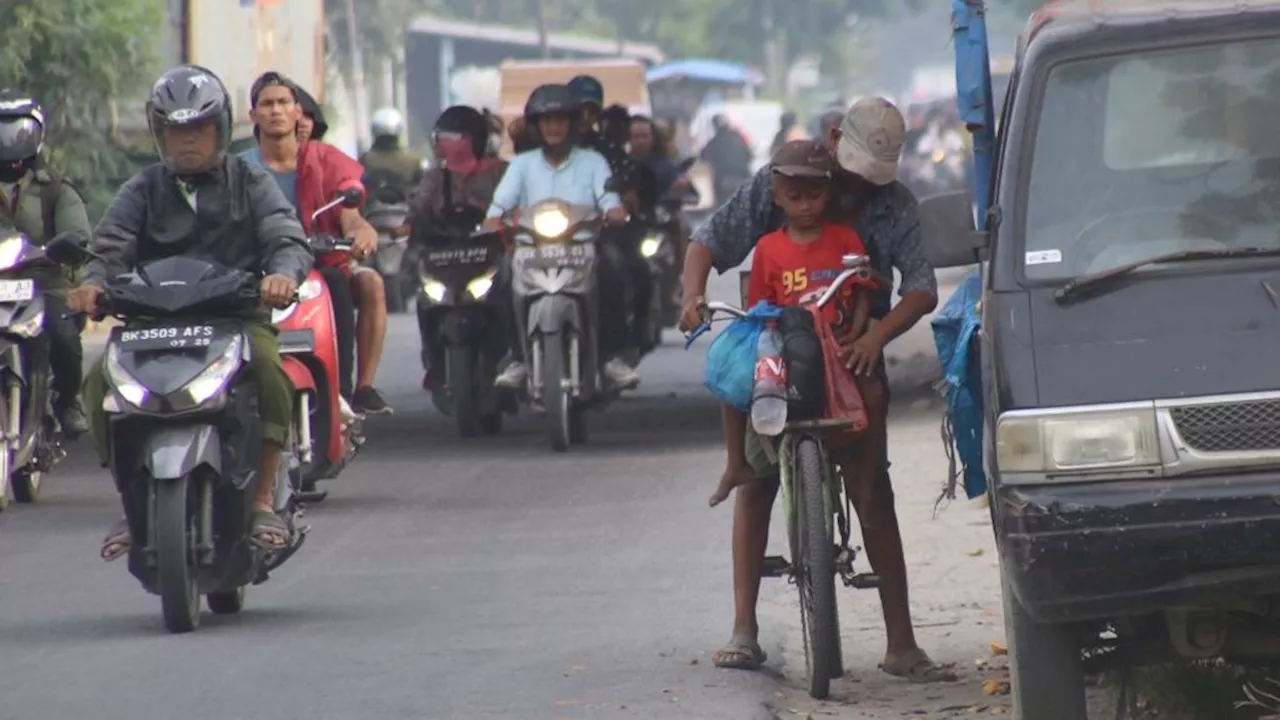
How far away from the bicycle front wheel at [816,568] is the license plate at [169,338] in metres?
2.12

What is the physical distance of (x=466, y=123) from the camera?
15789mm

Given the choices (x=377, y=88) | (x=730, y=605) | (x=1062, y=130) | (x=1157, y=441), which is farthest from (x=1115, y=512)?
(x=377, y=88)

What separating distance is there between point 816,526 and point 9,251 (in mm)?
5911

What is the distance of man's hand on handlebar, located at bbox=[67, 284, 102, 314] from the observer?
8.80 metres

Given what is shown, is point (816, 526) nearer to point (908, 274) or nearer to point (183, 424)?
point (908, 274)

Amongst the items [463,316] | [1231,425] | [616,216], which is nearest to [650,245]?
[463,316]

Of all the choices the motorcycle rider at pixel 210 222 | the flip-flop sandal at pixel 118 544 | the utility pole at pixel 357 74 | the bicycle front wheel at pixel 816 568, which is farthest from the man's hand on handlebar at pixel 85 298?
the utility pole at pixel 357 74

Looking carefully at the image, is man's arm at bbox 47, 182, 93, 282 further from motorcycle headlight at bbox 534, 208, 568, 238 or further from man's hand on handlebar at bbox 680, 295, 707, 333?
man's hand on handlebar at bbox 680, 295, 707, 333

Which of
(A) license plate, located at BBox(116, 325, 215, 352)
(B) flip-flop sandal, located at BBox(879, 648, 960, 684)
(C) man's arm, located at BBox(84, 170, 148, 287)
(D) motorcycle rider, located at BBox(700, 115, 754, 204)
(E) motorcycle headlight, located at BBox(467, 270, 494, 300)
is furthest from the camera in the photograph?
(D) motorcycle rider, located at BBox(700, 115, 754, 204)

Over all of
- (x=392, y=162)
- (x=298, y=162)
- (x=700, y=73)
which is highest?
(x=700, y=73)

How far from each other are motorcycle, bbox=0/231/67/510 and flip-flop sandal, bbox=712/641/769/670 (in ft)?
17.2

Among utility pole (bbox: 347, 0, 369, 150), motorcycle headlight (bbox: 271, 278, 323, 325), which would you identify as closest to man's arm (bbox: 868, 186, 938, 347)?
motorcycle headlight (bbox: 271, 278, 323, 325)

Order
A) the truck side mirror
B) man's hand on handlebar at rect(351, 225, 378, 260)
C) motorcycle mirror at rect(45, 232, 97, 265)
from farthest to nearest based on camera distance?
man's hand on handlebar at rect(351, 225, 378, 260) < motorcycle mirror at rect(45, 232, 97, 265) < the truck side mirror

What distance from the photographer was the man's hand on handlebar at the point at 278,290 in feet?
28.7
